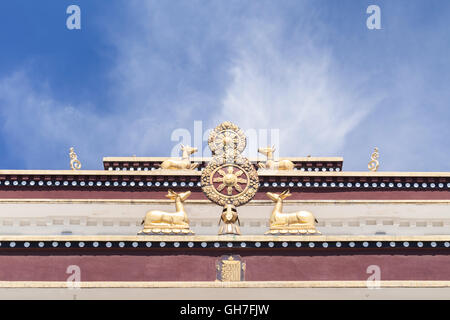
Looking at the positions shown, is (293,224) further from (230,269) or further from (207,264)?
(207,264)

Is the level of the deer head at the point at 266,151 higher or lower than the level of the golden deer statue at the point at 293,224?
higher

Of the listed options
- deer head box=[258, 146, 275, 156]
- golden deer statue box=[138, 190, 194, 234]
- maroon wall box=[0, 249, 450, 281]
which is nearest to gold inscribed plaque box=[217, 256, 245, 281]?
maroon wall box=[0, 249, 450, 281]

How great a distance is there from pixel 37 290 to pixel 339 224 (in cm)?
869

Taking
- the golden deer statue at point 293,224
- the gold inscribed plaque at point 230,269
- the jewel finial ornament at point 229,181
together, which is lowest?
the gold inscribed plaque at point 230,269

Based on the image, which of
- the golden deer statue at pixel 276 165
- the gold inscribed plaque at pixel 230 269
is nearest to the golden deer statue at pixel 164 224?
the gold inscribed plaque at pixel 230 269

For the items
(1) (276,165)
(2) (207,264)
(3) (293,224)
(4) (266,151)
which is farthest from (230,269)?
(4) (266,151)

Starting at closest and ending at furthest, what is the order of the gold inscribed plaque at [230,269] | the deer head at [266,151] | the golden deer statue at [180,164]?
the gold inscribed plaque at [230,269] < the golden deer statue at [180,164] < the deer head at [266,151]

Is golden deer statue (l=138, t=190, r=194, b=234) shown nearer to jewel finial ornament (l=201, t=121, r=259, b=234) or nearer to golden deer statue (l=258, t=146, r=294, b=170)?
jewel finial ornament (l=201, t=121, r=259, b=234)

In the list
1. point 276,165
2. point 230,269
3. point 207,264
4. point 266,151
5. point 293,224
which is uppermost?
point 266,151

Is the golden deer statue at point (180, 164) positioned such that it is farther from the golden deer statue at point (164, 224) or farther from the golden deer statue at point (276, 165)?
the golden deer statue at point (164, 224)

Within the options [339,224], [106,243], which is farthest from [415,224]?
[106,243]

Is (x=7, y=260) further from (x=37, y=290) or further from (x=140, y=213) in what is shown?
(x=140, y=213)
